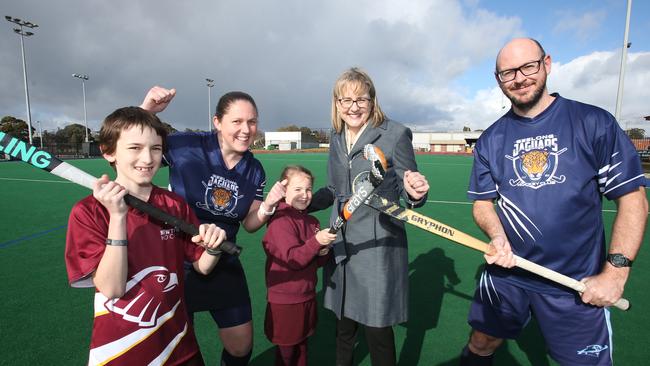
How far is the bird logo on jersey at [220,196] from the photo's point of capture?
2.52 m

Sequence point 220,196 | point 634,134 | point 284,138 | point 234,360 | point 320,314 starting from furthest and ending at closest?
point 284,138
point 634,134
point 320,314
point 234,360
point 220,196

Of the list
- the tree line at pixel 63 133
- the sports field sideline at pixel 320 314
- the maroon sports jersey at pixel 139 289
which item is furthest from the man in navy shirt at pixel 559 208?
the tree line at pixel 63 133

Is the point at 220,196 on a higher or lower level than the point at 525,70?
lower

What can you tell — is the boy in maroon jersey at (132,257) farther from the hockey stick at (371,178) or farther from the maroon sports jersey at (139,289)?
the hockey stick at (371,178)

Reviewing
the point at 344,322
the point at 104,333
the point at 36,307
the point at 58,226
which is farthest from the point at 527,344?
the point at 58,226

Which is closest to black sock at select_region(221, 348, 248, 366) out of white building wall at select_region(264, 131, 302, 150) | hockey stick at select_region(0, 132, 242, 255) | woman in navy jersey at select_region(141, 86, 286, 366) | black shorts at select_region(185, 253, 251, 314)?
woman in navy jersey at select_region(141, 86, 286, 366)

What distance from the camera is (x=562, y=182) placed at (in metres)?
2.12

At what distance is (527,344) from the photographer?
343 cm

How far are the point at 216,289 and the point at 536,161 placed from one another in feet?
8.12

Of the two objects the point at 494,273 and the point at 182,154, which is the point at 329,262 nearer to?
the point at 494,273

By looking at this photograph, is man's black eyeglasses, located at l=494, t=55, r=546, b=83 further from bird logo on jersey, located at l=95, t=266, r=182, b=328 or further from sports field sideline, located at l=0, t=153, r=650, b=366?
sports field sideline, located at l=0, t=153, r=650, b=366

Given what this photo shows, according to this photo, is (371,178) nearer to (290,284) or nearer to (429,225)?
(429,225)

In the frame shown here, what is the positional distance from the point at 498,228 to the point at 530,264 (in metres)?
0.33

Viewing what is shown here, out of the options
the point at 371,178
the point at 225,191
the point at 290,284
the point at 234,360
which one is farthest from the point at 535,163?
the point at 234,360
